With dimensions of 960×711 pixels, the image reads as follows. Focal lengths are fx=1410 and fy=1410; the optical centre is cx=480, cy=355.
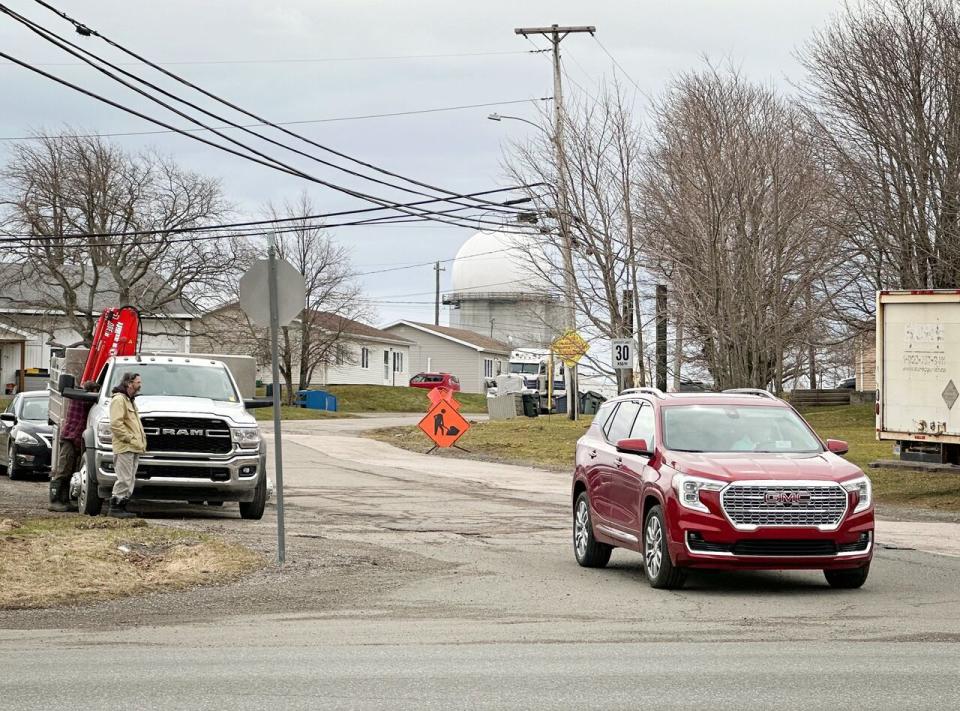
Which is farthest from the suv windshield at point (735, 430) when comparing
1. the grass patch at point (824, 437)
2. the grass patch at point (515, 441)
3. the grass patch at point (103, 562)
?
the grass patch at point (515, 441)

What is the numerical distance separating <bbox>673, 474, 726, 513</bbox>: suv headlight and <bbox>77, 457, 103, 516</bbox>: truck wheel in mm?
8773

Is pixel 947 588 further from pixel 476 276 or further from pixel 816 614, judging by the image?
pixel 476 276

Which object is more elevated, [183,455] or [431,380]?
[431,380]

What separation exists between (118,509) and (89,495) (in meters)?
0.44

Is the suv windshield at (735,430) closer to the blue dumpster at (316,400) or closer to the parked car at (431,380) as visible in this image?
the blue dumpster at (316,400)

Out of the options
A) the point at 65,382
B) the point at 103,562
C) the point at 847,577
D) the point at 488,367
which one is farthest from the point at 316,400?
the point at 847,577

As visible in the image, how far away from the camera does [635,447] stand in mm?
12227

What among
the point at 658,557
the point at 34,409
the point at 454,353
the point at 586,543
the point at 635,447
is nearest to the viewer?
the point at 658,557

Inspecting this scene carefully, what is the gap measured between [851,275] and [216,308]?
104ft

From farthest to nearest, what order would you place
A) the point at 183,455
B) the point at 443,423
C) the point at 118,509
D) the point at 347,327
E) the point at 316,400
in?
the point at 347,327, the point at 316,400, the point at 443,423, the point at 118,509, the point at 183,455

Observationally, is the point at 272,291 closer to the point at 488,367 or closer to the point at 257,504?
the point at 257,504

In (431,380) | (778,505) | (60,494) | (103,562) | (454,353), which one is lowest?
(103,562)

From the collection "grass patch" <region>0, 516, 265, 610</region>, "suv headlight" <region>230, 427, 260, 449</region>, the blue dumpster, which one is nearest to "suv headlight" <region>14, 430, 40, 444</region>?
"suv headlight" <region>230, 427, 260, 449</region>

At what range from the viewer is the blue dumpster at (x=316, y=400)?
64125mm
